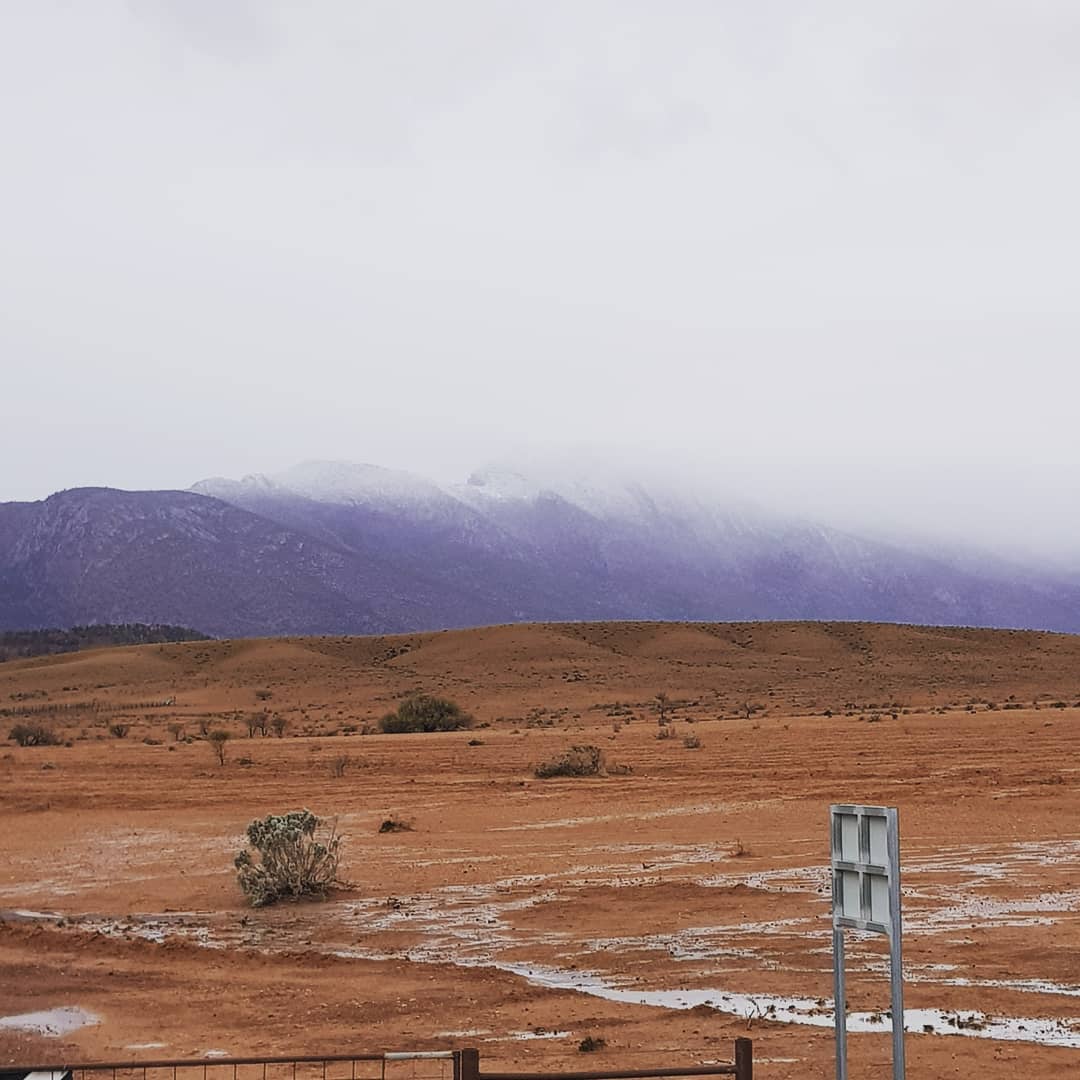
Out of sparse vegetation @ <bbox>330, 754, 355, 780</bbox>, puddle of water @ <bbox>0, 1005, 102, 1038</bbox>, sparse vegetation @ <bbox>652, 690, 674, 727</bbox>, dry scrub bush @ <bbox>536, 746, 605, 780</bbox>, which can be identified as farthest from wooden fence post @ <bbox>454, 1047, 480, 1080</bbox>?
sparse vegetation @ <bbox>652, 690, 674, 727</bbox>

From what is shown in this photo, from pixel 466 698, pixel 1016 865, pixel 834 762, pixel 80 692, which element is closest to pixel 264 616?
pixel 80 692

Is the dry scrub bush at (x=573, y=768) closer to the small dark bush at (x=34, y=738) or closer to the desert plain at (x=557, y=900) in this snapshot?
the desert plain at (x=557, y=900)

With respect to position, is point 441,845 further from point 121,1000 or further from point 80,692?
point 80,692

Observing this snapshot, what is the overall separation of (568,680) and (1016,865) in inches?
2199

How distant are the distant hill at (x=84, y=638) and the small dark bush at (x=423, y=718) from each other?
7839 cm

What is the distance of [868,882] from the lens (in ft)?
21.8

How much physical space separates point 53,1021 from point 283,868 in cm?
559

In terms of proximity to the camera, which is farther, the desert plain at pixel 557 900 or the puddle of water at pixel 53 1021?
the puddle of water at pixel 53 1021

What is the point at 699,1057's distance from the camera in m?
9.82

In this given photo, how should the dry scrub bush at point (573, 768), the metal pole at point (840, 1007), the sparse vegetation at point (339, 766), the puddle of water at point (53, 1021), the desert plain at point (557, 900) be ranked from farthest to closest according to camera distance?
the sparse vegetation at point (339, 766), the dry scrub bush at point (573, 768), the puddle of water at point (53, 1021), the desert plain at point (557, 900), the metal pole at point (840, 1007)

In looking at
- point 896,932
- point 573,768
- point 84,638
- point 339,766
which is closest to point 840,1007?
point 896,932

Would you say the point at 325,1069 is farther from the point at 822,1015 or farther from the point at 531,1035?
the point at 822,1015

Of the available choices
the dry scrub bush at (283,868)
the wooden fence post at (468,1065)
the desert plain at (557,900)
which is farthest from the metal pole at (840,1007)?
the dry scrub bush at (283,868)

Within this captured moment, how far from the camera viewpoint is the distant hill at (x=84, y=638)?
412 ft
